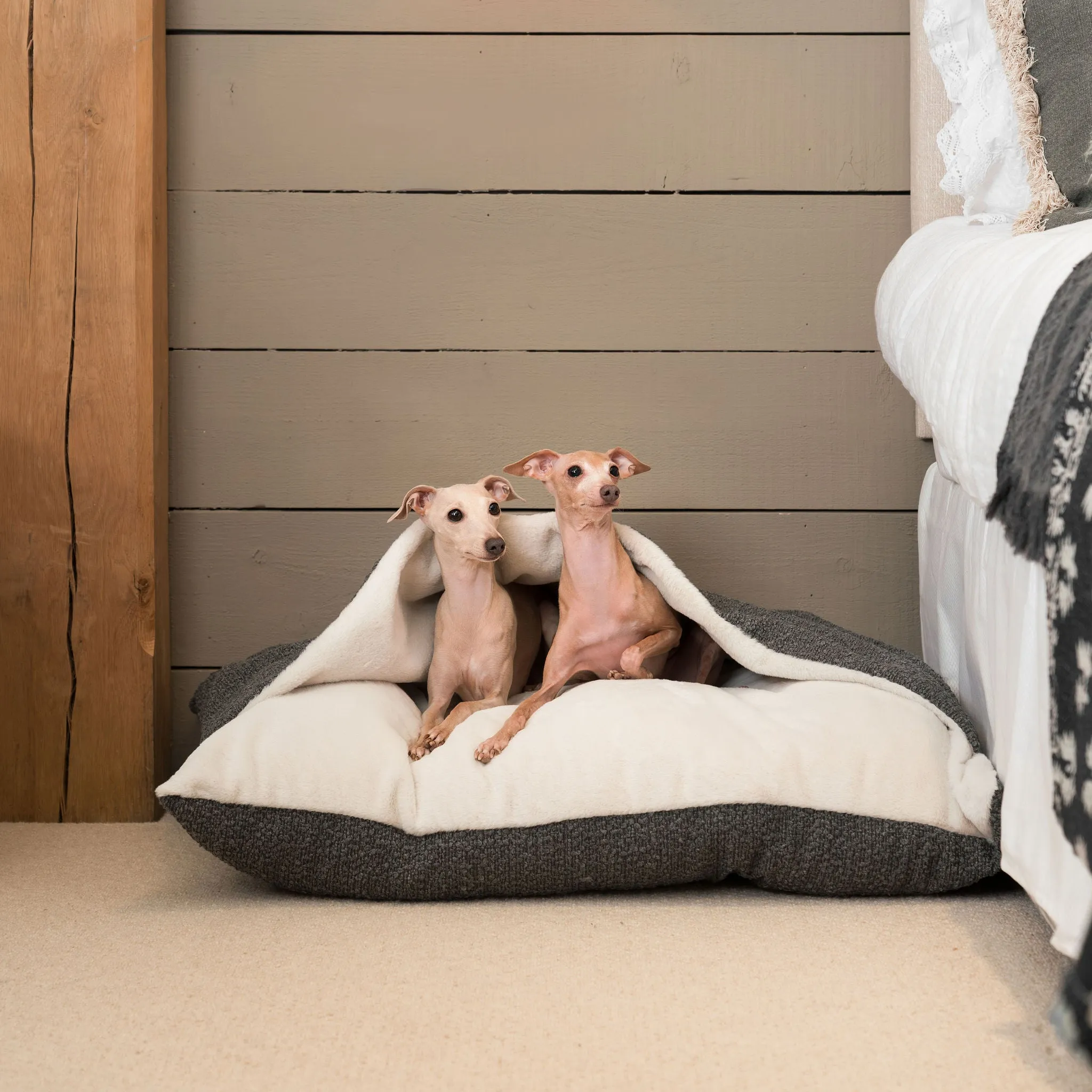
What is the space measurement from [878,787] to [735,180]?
103 centimetres

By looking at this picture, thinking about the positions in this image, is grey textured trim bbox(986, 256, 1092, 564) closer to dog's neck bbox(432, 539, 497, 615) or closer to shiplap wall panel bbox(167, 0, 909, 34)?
dog's neck bbox(432, 539, 497, 615)

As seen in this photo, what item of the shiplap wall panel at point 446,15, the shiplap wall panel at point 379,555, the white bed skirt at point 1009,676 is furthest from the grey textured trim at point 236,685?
the shiplap wall panel at point 446,15

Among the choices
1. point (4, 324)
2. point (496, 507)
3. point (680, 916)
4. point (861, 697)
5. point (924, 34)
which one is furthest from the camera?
point (924, 34)

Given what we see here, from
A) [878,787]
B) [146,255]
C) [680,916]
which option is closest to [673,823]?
[680,916]

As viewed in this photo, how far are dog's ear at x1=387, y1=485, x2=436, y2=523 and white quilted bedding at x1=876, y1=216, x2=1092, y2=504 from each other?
2.07 feet

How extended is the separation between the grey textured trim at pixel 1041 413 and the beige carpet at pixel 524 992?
0.39 m

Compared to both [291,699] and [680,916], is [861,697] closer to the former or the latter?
[680,916]

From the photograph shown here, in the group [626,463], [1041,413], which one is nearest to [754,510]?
[626,463]

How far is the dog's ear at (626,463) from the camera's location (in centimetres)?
152

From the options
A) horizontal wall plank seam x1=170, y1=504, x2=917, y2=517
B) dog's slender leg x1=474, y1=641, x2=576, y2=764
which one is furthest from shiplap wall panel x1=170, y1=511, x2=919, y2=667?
dog's slender leg x1=474, y1=641, x2=576, y2=764

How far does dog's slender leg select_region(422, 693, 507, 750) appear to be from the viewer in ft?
4.33

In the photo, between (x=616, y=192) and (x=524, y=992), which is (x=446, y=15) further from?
(x=524, y=992)

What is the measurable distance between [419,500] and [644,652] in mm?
368

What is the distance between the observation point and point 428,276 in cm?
175
